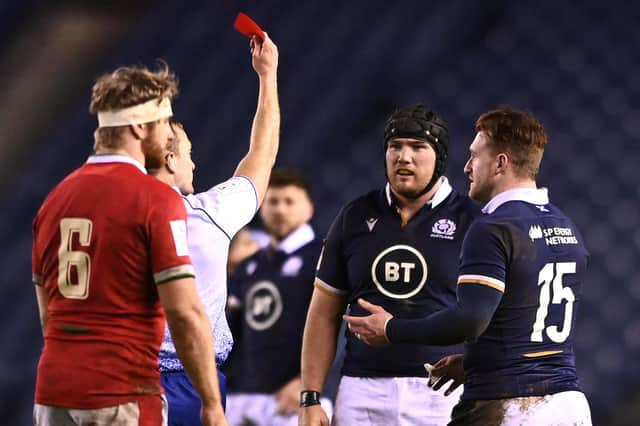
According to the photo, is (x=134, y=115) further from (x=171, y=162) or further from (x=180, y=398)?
(x=180, y=398)

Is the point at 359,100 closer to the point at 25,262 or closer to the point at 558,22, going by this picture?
the point at 558,22

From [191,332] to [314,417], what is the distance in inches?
44.5

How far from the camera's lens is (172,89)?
321cm

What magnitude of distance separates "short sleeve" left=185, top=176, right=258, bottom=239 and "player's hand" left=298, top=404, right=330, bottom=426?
79cm

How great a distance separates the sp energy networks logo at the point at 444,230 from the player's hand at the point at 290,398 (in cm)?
164

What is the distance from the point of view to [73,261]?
2979 millimetres

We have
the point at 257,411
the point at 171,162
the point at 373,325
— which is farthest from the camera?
the point at 257,411

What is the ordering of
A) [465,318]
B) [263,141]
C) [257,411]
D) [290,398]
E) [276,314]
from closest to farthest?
1. [465,318]
2. [263,141]
3. [290,398]
4. [276,314]
5. [257,411]

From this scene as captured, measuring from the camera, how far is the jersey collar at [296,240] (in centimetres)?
552

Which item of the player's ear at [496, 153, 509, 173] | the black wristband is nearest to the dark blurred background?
the black wristband

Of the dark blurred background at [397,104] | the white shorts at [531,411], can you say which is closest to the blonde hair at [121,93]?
the white shorts at [531,411]

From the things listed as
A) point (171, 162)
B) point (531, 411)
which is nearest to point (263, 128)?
point (171, 162)

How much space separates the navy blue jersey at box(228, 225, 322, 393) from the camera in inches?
214

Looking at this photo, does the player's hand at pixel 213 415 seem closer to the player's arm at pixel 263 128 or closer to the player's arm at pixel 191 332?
the player's arm at pixel 191 332
